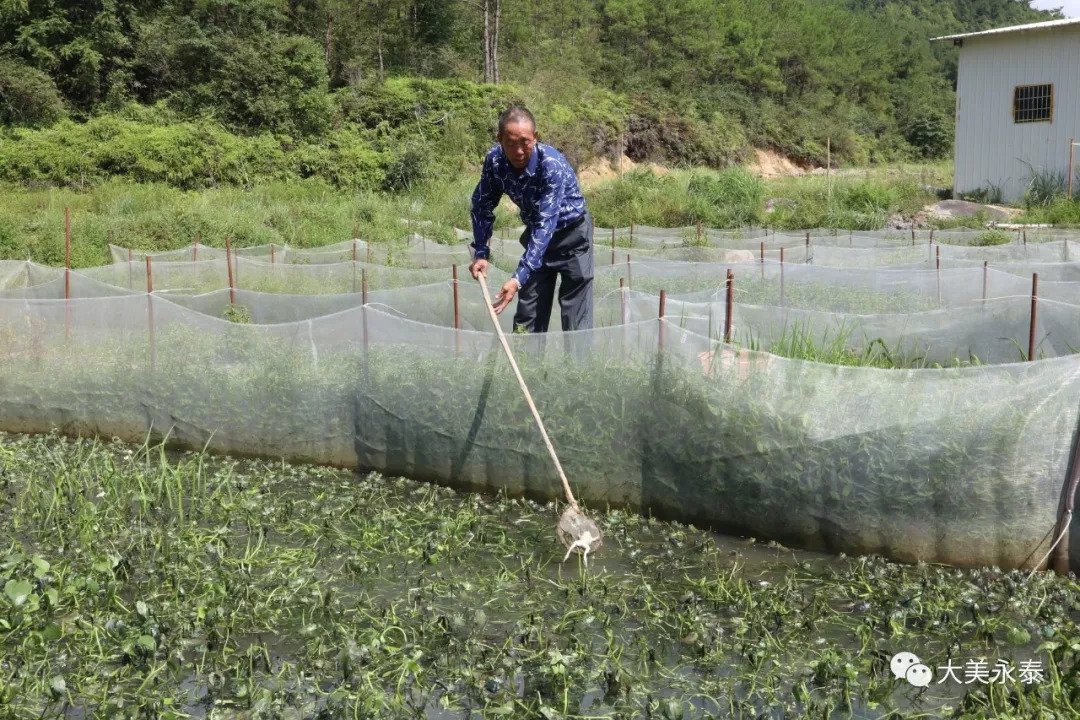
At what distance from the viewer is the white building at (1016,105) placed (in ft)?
57.8

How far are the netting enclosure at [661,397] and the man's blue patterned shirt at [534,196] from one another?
0.48m

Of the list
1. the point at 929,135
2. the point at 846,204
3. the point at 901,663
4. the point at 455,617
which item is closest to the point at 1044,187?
the point at 846,204

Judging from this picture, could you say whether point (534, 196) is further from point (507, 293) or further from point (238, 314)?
point (238, 314)

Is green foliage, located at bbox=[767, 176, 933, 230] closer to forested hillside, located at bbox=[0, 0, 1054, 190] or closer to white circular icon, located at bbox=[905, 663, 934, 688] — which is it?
forested hillside, located at bbox=[0, 0, 1054, 190]

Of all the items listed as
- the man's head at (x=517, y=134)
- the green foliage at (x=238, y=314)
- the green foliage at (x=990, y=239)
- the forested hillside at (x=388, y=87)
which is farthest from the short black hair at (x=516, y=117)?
the forested hillside at (x=388, y=87)

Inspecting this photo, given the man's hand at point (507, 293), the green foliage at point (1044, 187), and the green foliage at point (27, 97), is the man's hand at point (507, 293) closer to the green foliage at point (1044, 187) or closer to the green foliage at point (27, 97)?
the green foliage at point (1044, 187)

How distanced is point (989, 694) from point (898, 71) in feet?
170

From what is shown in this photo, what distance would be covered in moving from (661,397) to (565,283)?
1.18m

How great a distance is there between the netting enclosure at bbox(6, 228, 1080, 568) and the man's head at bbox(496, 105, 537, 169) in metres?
0.87

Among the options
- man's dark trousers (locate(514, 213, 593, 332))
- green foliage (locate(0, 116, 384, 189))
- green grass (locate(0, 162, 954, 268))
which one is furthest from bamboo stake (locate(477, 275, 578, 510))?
green foliage (locate(0, 116, 384, 189))

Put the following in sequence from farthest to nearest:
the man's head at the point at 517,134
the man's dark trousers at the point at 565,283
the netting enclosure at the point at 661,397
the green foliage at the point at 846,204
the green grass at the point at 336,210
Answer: the green foliage at the point at 846,204 → the green grass at the point at 336,210 → the man's dark trousers at the point at 565,283 → the man's head at the point at 517,134 → the netting enclosure at the point at 661,397

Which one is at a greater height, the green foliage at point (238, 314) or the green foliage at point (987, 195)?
the green foliage at point (987, 195)

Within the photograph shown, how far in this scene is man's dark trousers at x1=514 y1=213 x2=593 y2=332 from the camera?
5.35 meters

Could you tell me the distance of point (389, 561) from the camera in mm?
4164
